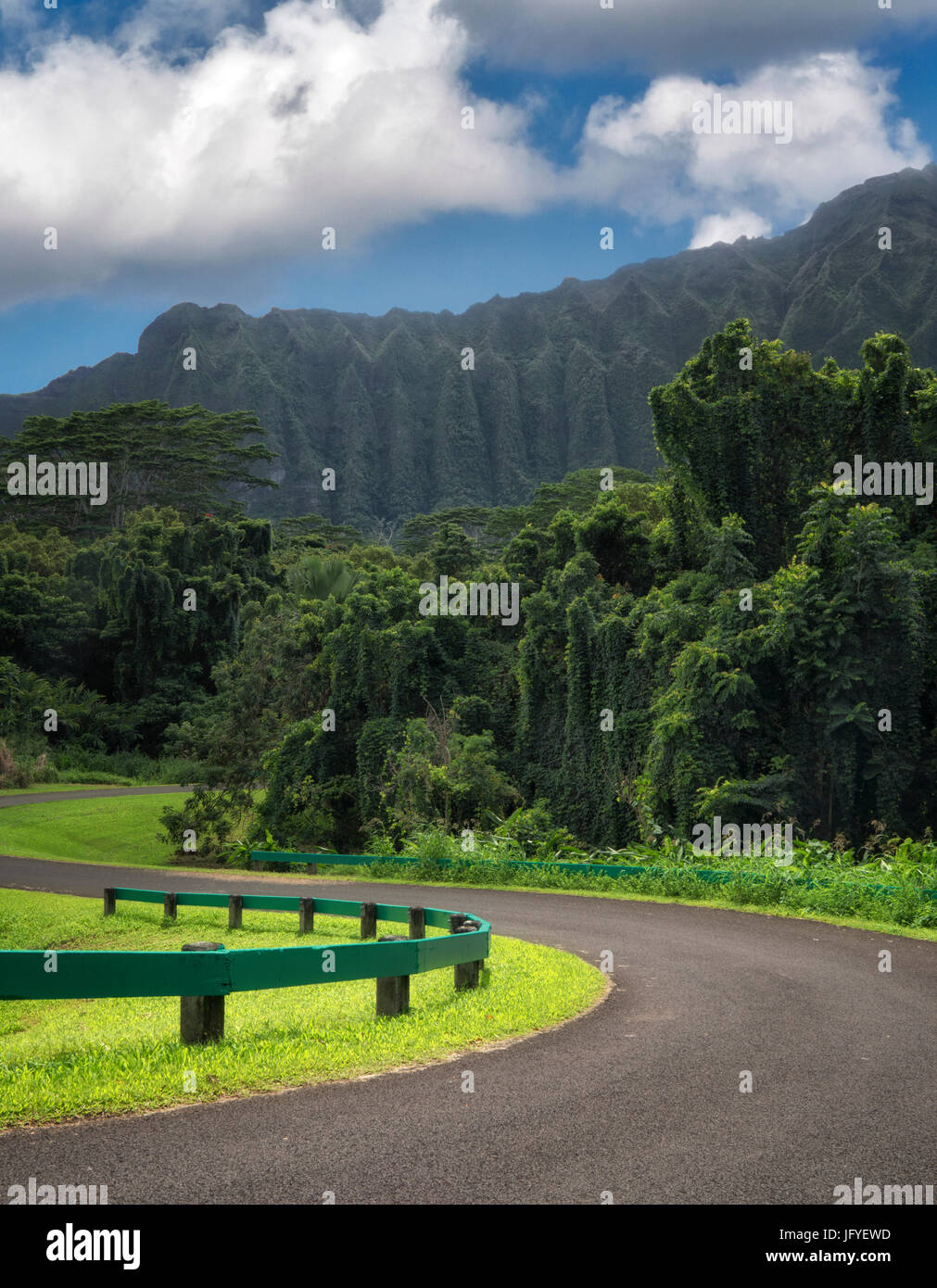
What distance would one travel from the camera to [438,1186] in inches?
174

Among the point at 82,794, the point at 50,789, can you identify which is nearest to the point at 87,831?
the point at 82,794

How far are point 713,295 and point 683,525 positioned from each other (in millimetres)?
136671

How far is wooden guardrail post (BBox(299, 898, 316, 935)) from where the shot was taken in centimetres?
1355

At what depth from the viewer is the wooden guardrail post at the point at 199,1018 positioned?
6266 millimetres

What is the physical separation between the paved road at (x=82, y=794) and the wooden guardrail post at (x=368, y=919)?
2672cm

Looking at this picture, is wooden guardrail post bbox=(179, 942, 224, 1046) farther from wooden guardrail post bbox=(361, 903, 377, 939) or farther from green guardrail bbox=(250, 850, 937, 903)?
green guardrail bbox=(250, 850, 937, 903)

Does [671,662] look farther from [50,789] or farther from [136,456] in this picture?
[136,456]

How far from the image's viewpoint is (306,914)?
13609 mm

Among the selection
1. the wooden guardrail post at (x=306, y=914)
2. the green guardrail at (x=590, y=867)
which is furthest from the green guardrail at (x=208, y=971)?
the green guardrail at (x=590, y=867)

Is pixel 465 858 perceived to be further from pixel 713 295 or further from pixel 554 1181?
pixel 713 295

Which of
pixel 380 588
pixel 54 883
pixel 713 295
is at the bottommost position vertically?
pixel 54 883

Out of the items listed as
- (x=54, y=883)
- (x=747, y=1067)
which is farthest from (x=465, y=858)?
(x=747, y=1067)

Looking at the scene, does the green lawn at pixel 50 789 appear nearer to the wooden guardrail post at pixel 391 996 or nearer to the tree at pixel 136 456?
the tree at pixel 136 456
